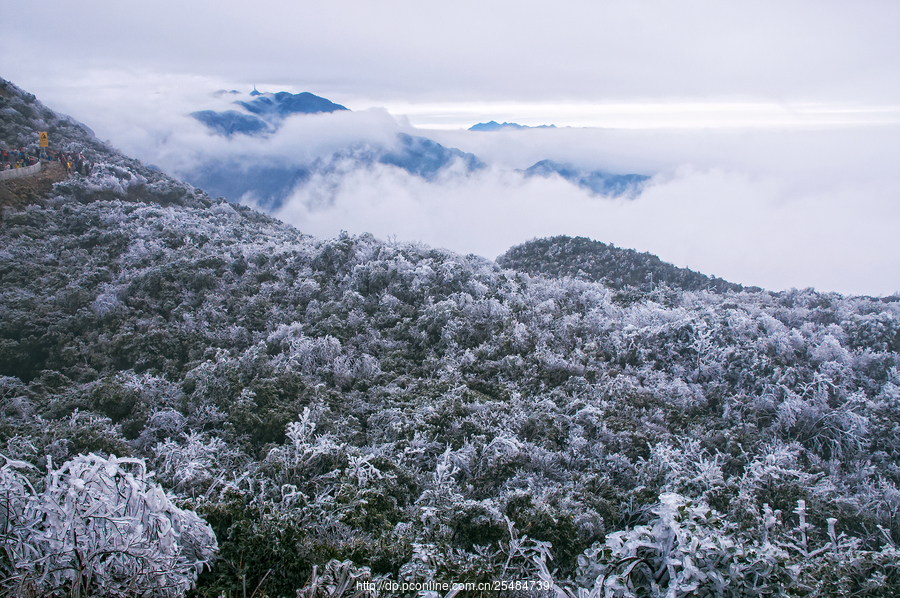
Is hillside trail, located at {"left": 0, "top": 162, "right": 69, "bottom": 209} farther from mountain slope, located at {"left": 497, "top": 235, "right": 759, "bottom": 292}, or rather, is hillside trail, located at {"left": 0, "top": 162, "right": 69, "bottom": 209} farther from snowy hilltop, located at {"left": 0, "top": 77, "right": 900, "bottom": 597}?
mountain slope, located at {"left": 497, "top": 235, "right": 759, "bottom": 292}

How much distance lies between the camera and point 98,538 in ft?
8.93

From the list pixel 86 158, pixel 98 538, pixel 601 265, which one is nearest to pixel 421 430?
pixel 98 538

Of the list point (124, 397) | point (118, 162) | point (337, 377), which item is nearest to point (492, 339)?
point (337, 377)

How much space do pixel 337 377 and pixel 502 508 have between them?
362cm

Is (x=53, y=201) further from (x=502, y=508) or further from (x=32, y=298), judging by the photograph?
(x=502, y=508)

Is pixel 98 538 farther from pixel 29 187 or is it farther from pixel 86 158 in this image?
pixel 86 158

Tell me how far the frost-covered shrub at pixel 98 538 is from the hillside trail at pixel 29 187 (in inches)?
598

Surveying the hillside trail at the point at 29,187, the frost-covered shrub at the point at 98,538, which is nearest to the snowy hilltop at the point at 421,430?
the frost-covered shrub at the point at 98,538

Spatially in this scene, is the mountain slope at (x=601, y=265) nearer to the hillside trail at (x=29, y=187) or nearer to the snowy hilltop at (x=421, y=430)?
the snowy hilltop at (x=421, y=430)

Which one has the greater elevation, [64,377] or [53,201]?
[53,201]

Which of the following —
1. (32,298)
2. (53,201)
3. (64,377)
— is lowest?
(64,377)

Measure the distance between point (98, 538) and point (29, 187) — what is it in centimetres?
1737

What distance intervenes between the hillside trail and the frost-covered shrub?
15195 mm

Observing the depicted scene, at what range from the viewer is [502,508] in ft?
13.2
